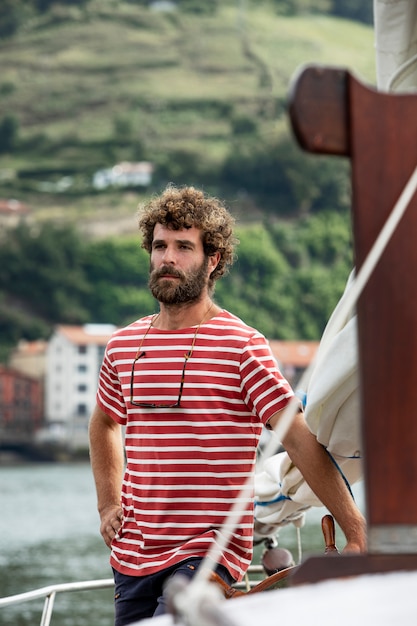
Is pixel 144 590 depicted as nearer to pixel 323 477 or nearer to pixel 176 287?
pixel 323 477

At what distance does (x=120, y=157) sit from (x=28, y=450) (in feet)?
100

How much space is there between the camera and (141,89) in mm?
103188

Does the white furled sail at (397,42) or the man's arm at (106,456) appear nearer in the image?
the white furled sail at (397,42)

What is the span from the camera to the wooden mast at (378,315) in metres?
1.42

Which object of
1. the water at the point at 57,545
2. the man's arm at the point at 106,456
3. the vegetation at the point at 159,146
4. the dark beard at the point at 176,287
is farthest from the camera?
the vegetation at the point at 159,146

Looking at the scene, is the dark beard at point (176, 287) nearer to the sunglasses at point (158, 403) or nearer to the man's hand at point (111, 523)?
the sunglasses at point (158, 403)

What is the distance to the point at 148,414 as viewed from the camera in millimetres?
2439

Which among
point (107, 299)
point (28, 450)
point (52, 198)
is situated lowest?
point (28, 450)

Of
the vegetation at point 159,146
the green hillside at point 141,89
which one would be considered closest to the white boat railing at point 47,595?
the vegetation at point 159,146

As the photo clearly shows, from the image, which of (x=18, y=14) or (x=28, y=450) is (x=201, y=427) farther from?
(x=18, y=14)

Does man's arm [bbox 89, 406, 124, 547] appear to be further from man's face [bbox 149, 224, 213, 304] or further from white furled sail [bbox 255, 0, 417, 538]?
white furled sail [bbox 255, 0, 417, 538]

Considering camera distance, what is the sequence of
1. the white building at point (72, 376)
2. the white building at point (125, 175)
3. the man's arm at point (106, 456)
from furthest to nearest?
the white building at point (125, 175), the white building at point (72, 376), the man's arm at point (106, 456)

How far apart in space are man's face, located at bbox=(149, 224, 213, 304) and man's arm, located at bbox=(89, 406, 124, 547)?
0.41m

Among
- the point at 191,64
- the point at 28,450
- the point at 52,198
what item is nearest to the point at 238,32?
the point at 191,64
